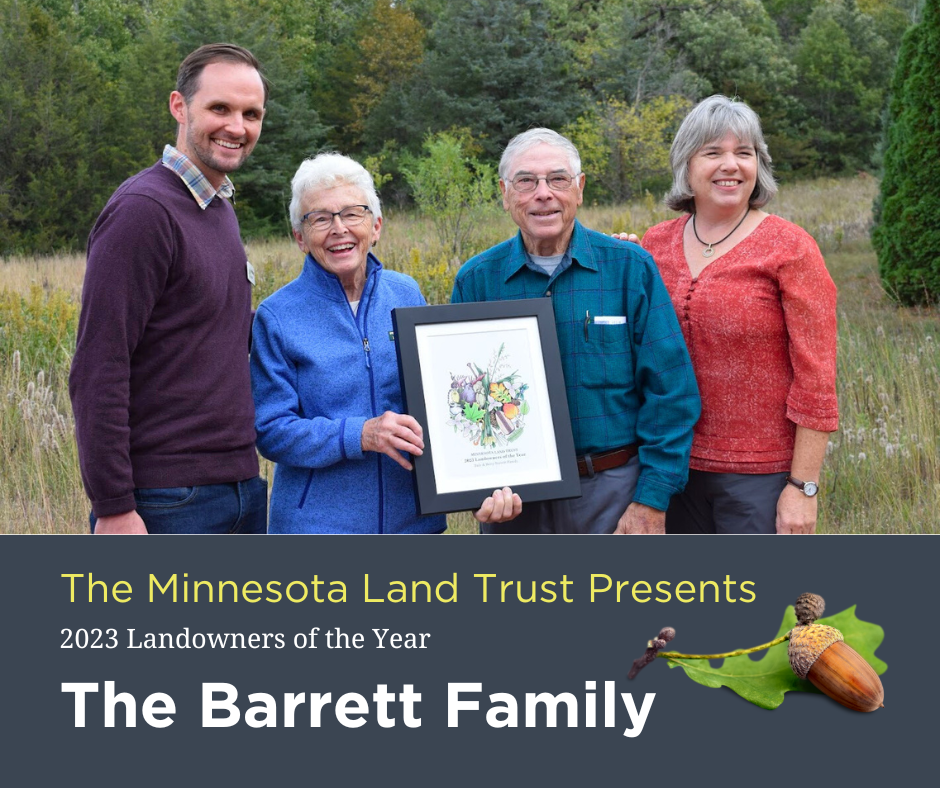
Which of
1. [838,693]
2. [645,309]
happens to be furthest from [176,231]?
[838,693]

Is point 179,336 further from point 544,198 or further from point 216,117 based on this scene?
point 544,198

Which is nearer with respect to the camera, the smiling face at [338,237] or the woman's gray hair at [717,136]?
the smiling face at [338,237]

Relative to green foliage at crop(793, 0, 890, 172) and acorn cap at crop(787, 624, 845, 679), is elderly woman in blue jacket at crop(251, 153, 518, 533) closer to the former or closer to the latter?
acorn cap at crop(787, 624, 845, 679)

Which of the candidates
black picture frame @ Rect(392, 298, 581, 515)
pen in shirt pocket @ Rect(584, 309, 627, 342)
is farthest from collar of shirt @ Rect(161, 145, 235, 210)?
pen in shirt pocket @ Rect(584, 309, 627, 342)

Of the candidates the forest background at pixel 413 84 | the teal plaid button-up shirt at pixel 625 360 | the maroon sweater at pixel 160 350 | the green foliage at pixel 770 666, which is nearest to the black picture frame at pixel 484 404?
the teal plaid button-up shirt at pixel 625 360

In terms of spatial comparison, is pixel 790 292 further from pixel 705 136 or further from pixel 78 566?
pixel 78 566

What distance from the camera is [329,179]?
3.00 m

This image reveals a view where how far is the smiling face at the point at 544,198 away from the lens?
3.04 metres

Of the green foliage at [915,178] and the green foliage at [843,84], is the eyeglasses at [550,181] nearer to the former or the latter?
the green foliage at [915,178]

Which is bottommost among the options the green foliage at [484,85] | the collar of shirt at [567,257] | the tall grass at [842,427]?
the tall grass at [842,427]

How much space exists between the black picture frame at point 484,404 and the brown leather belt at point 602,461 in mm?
164

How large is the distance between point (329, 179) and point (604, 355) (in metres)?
0.99

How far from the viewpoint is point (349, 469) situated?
2.97 metres

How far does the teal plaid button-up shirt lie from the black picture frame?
0.46ft
